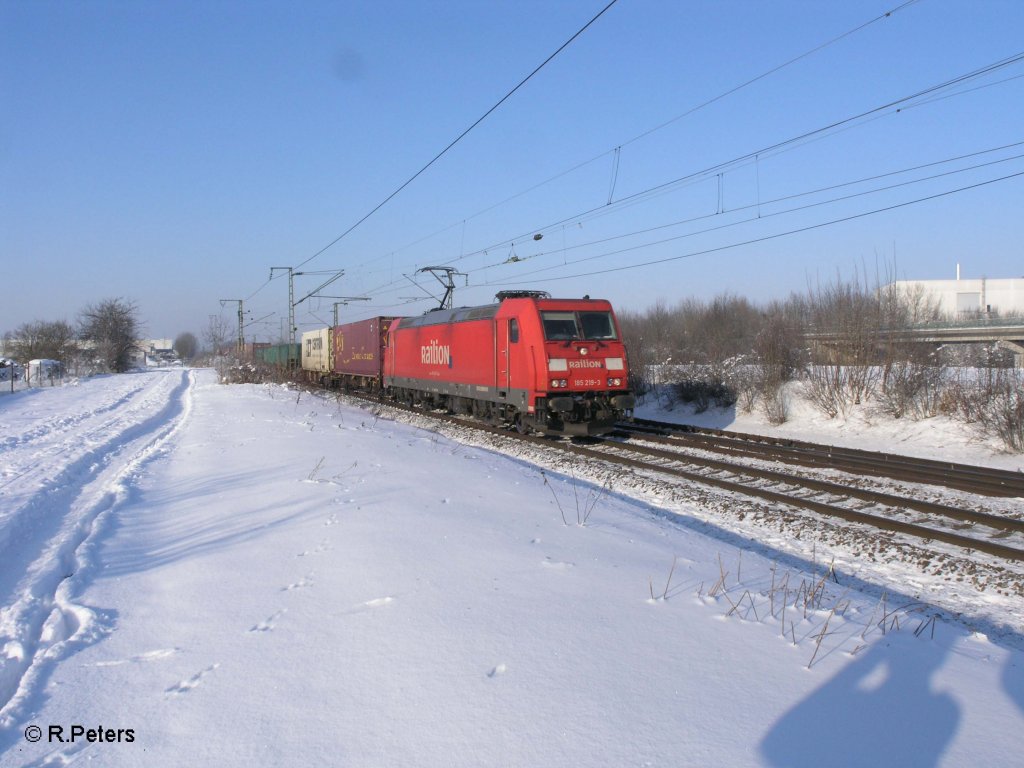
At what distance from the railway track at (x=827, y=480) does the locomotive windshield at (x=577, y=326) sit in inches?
96.4

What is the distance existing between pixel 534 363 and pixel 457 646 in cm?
1085

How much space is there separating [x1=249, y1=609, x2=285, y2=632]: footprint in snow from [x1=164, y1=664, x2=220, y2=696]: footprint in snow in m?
0.47

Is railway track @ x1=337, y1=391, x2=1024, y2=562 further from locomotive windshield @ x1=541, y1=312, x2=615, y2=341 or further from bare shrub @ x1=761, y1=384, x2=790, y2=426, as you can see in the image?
bare shrub @ x1=761, y1=384, x2=790, y2=426

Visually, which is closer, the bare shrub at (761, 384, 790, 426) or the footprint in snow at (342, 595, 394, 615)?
the footprint in snow at (342, 595, 394, 615)

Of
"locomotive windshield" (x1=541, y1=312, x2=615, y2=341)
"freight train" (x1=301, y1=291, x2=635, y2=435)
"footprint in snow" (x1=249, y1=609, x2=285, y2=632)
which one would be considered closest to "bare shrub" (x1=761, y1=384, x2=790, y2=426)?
"freight train" (x1=301, y1=291, x2=635, y2=435)

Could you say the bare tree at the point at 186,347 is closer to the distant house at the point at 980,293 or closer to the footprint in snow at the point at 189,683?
the distant house at the point at 980,293

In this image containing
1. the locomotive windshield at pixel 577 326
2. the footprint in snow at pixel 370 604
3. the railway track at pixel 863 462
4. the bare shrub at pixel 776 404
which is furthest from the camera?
the bare shrub at pixel 776 404

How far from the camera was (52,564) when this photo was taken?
5801 millimetres

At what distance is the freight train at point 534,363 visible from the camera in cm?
1459

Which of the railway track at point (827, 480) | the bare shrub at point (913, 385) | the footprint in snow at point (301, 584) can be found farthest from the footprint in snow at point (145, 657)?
the bare shrub at point (913, 385)

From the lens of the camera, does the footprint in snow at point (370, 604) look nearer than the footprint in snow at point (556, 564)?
Yes

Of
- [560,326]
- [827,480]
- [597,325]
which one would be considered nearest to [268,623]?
[827,480]

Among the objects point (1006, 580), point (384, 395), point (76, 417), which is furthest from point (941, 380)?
point (76, 417)

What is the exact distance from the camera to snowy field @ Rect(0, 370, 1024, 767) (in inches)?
120
